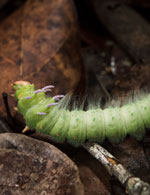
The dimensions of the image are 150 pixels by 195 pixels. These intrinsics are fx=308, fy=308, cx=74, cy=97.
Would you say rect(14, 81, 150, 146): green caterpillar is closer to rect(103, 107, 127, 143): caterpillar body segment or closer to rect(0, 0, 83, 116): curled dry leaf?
rect(103, 107, 127, 143): caterpillar body segment

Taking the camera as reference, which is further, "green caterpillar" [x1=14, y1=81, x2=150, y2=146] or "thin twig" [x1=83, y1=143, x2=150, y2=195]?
"green caterpillar" [x1=14, y1=81, x2=150, y2=146]

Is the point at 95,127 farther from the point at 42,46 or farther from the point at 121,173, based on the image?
the point at 42,46

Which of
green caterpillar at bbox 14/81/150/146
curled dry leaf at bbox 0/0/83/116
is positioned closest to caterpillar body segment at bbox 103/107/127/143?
green caterpillar at bbox 14/81/150/146

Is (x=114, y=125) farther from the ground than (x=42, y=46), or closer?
closer

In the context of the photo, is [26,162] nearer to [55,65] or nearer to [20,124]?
[20,124]

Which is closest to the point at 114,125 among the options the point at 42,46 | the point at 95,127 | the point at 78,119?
the point at 95,127

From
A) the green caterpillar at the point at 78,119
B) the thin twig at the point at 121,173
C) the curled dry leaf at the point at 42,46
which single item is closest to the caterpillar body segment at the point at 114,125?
the green caterpillar at the point at 78,119
